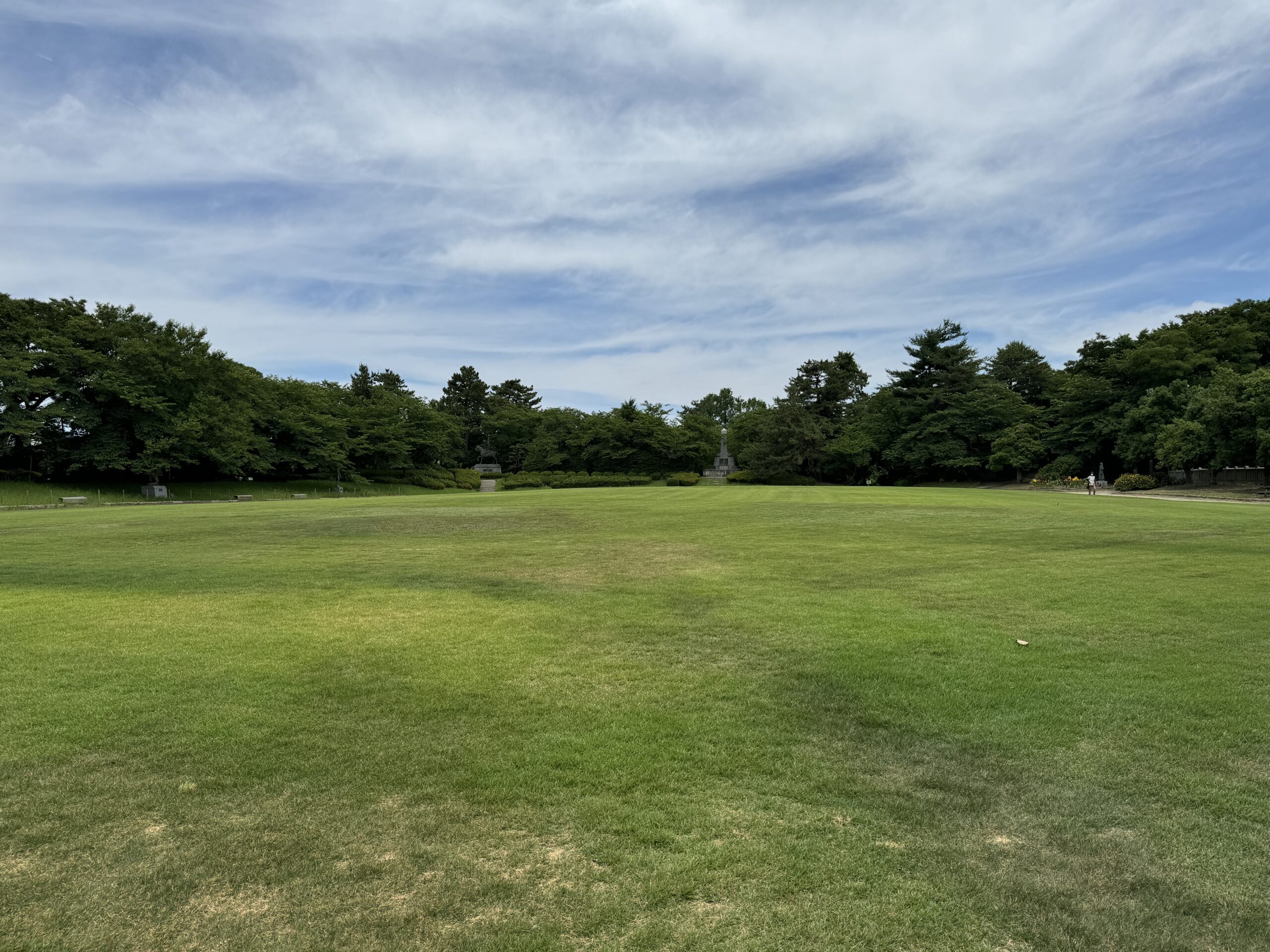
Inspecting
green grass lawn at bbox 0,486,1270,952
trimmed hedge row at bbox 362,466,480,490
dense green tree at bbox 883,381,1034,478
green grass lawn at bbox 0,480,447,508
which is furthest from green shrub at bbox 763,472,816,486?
green grass lawn at bbox 0,486,1270,952

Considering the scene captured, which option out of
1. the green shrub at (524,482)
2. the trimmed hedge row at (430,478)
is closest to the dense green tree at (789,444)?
the green shrub at (524,482)

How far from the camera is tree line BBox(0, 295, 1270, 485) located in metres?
42.1

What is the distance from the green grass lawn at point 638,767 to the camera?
2.72 meters

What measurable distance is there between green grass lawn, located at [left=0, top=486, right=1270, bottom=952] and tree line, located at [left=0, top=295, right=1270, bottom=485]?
37.7m

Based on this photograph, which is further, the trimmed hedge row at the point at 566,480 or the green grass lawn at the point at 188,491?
the trimmed hedge row at the point at 566,480

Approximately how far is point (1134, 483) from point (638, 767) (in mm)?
47440

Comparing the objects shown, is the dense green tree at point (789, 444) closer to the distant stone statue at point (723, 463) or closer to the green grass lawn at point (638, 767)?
the distant stone statue at point (723, 463)

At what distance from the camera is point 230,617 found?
7594mm

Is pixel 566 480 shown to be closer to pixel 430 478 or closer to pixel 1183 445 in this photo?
pixel 430 478

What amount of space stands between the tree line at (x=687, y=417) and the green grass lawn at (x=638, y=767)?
124ft

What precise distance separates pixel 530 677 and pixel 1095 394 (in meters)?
57.4

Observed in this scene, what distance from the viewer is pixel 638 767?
396 centimetres

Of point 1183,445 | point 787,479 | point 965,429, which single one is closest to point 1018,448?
point 965,429

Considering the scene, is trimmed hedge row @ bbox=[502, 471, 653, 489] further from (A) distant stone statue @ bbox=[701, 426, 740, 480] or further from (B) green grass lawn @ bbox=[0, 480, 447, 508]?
(A) distant stone statue @ bbox=[701, 426, 740, 480]
